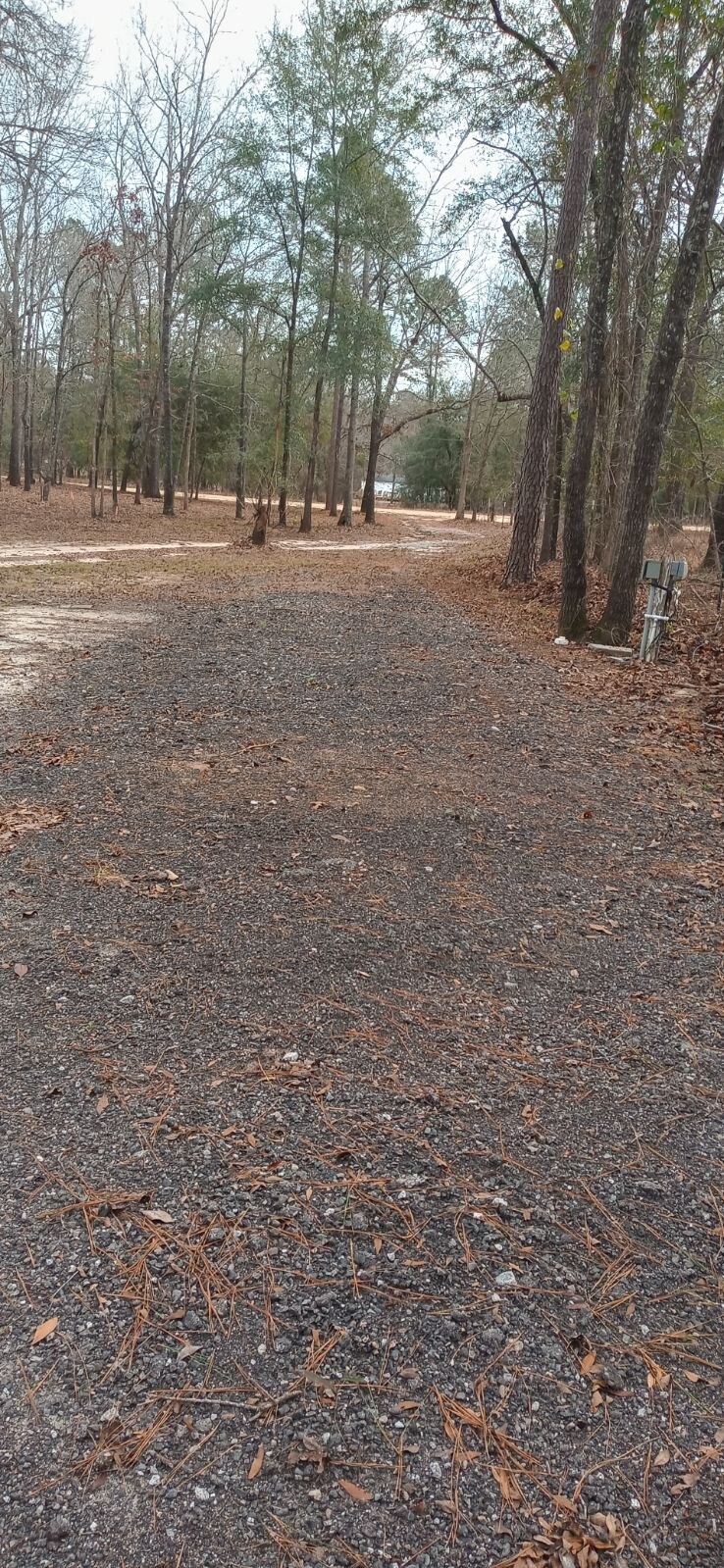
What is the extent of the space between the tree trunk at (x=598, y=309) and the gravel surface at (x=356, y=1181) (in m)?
5.39

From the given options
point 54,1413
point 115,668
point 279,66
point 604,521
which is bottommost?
point 54,1413

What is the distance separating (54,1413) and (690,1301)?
1.23 metres

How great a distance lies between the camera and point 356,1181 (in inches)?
81.1

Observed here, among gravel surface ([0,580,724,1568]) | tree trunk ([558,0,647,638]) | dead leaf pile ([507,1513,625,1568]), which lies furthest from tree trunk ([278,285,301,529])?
dead leaf pile ([507,1513,625,1568])

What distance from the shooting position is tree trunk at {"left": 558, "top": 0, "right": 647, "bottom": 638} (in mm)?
8016

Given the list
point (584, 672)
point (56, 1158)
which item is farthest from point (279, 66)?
point (56, 1158)

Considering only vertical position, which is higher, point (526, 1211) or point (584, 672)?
point (584, 672)

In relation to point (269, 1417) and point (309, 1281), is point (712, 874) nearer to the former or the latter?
point (309, 1281)

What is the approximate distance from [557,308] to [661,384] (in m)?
4.22

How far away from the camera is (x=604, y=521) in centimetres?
1313

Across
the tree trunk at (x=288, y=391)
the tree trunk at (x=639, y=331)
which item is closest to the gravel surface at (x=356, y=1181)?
the tree trunk at (x=639, y=331)

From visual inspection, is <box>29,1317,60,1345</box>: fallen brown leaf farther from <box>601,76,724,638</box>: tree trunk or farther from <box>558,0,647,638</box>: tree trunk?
<box>558,0,647,638</box>: tree trunk

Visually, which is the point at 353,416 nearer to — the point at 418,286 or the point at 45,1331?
the point at 418,286

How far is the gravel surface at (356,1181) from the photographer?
141 centimetres
